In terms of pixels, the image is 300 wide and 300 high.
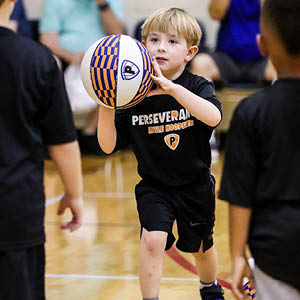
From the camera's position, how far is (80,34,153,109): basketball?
2.35m

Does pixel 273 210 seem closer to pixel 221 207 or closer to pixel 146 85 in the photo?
pixel 146 85

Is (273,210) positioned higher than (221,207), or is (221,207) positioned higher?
(273,210)

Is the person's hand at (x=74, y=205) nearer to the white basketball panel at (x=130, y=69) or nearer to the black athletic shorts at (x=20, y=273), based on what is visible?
the black athletic shorts at (x=20, y=273)

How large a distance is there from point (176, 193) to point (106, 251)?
1.27m

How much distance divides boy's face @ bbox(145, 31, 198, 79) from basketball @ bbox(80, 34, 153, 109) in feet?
0.67

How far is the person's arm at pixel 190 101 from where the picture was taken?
7.76 ft

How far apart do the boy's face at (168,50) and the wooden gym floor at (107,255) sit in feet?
3.63

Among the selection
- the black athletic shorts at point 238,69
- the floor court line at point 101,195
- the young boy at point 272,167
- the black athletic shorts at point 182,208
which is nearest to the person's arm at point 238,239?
the young boy at point 272,167

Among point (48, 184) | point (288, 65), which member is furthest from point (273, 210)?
point (48, 184)

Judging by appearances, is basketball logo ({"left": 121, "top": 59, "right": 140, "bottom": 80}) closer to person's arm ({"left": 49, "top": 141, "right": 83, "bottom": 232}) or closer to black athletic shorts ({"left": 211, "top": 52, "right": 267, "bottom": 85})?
person's arm ({"left": 49, "top": 141, "right": 83, "bottom": 232})

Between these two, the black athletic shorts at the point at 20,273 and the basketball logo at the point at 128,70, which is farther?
the basketball logo at the point at 128,70

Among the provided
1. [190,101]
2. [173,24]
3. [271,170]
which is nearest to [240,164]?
[271,170]

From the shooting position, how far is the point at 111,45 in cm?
238

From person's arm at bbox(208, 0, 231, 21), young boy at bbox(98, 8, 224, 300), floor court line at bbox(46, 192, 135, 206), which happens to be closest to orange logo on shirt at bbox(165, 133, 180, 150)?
young boy at bbox(98, 8, 224, 300)
